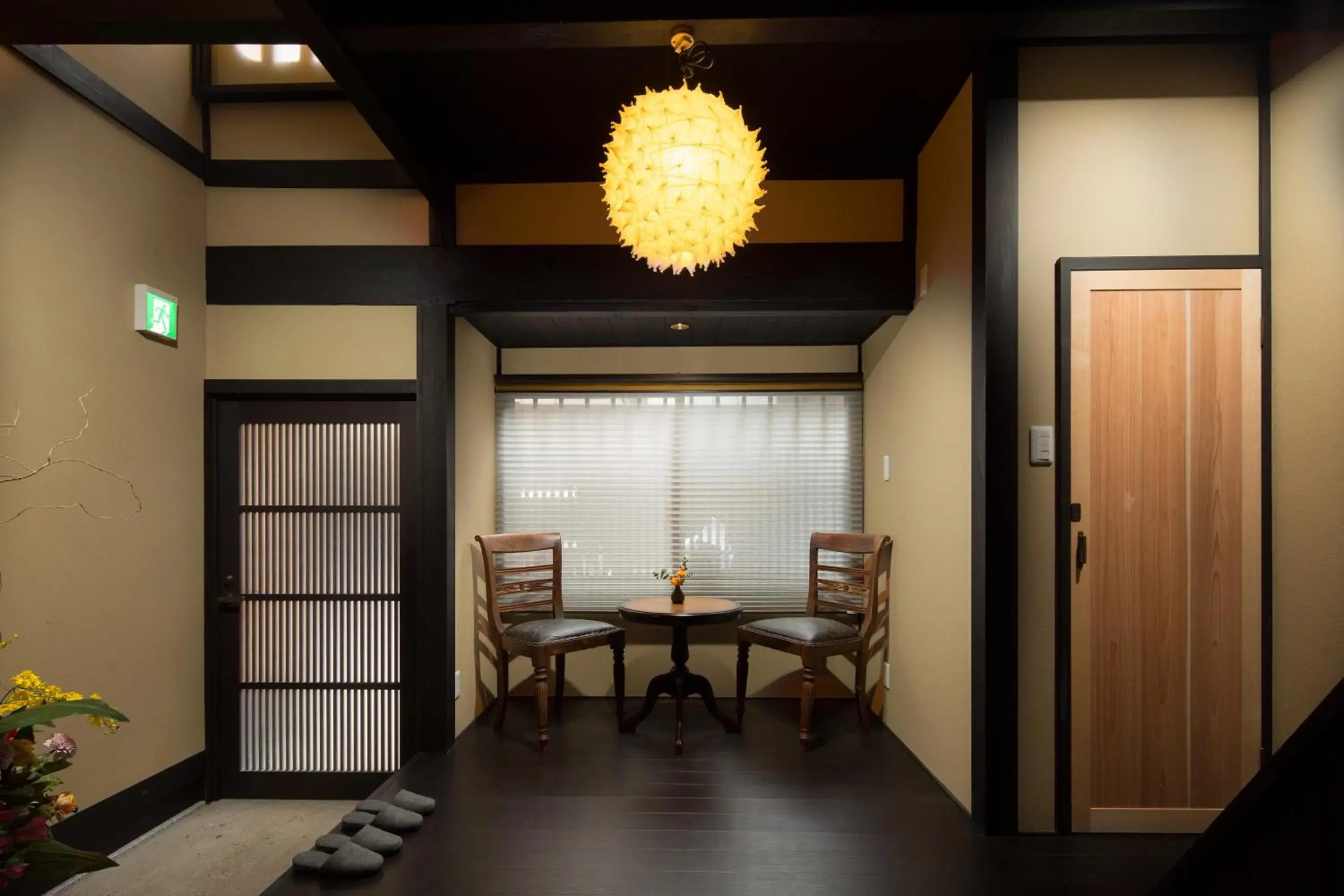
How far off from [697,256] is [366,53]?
4.85 feet

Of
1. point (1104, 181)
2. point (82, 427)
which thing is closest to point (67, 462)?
A: point (82, 427)

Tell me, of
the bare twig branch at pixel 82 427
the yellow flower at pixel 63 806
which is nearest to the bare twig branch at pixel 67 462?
the bare twig branch at pixel 82 427

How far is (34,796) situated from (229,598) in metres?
2.40

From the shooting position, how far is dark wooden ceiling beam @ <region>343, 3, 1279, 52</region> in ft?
7.18

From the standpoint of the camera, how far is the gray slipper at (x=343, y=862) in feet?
7.39

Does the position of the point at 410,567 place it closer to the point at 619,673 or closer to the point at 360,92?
the point at 619,673

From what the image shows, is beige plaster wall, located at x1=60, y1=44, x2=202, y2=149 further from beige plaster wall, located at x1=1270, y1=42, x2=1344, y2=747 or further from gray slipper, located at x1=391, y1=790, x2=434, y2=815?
beige plaster wall, located at x1=1270, y1=42, x2=1344, y2=747

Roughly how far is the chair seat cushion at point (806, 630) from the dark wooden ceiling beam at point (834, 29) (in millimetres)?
2584

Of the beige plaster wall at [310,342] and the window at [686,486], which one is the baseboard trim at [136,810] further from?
the window at [686,486]

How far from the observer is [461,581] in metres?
3.72

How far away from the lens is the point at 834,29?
87.4 inches

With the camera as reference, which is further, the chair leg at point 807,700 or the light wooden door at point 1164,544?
the chair leg at point 807,700

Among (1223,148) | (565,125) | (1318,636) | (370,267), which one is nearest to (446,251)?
(370,267)

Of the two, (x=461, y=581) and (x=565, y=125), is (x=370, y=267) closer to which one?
(x=565, y=125)
